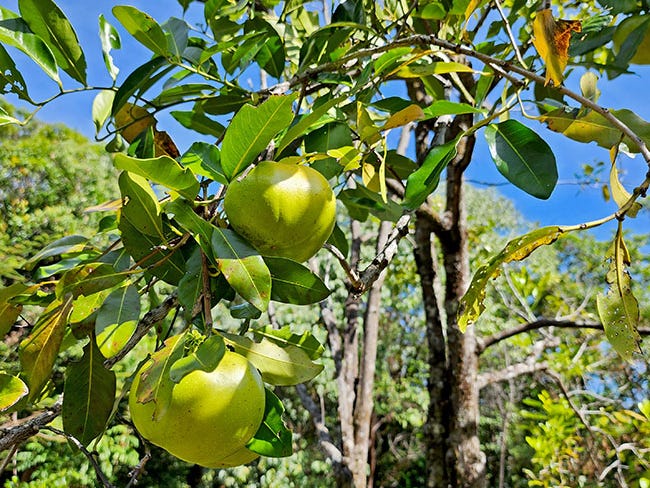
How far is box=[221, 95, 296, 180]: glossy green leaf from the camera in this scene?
475mm

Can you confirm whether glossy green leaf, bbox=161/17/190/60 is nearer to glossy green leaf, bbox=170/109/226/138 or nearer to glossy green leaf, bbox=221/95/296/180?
glossy green leaf, bbox=170/109/226/138

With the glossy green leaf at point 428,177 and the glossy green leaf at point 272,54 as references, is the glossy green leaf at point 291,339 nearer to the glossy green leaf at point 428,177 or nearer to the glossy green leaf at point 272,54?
the glossy green leaf at point 428,177

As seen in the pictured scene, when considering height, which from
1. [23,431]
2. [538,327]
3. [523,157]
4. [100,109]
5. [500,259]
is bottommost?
[23,431]

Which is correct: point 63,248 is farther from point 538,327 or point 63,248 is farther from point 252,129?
point 538,327

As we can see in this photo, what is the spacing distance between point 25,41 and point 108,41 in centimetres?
24

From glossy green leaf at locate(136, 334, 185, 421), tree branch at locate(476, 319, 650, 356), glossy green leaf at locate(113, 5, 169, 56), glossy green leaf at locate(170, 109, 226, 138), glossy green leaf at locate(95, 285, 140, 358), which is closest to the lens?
glossy green leaf at locate(136, 334, 185, 421)

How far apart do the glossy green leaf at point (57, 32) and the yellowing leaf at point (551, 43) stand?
0.51 metres

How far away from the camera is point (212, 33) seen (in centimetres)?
88

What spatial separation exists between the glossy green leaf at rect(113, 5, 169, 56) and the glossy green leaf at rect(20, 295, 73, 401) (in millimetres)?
313

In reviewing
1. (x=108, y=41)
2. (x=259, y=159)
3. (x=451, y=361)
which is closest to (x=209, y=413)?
(x=259, y=159)

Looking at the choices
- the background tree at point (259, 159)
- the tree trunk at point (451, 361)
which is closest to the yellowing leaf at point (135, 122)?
the background tree at point (259, 159)

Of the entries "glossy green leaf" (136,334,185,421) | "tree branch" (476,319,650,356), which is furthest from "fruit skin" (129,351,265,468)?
"tree branch" (476,319,650,356)

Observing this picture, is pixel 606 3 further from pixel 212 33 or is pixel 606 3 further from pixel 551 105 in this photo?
pixel 212 33

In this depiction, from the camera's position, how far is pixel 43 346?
0.53 m
